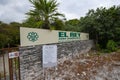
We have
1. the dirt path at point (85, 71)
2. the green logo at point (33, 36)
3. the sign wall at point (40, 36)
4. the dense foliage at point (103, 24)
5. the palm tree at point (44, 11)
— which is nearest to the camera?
the dirt path at point (85, 71)

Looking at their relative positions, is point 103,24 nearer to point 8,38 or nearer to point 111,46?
point 111,46

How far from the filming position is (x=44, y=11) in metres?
11.5

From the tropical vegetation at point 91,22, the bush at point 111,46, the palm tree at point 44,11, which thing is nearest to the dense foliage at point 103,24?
the tropical vegetation at point 91,22

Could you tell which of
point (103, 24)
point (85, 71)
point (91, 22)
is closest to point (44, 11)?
point (91, 22)

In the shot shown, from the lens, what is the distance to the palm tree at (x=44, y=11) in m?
11.4

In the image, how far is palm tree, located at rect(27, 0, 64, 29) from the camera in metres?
11.4

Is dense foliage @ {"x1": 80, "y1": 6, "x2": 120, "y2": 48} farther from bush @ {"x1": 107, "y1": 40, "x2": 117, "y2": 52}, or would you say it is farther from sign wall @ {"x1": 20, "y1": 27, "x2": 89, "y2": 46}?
sign wall @ {"x1": 20, "y1": 27, "x2": 89, "y2": 46}

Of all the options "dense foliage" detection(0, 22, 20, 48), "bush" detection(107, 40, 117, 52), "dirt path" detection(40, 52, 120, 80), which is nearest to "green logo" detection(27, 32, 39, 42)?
"dirt path" detection(40, 52, 120, 80)

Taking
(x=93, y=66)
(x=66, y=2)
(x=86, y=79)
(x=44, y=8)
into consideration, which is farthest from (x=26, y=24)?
(x=86, y=79)

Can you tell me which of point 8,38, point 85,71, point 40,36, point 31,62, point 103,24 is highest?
point 103,24

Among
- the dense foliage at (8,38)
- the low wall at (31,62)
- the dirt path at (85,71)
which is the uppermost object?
the dense foliage at (8,38)

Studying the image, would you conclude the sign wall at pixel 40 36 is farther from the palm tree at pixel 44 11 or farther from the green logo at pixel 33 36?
the palm tree at pixel 44 11

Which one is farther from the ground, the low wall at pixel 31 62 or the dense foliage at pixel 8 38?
the dense foliage at pixel 8 38

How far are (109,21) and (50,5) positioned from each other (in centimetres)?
503
